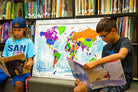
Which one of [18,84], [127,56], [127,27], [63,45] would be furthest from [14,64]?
[127,27]

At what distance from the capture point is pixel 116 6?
1.80m

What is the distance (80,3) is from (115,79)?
1.06 meters

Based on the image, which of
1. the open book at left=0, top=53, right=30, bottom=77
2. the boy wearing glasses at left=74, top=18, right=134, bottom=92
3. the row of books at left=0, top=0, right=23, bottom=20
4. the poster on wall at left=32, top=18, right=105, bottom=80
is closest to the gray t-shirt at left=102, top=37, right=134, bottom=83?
the boy wearing glasses at left=74, top=18, right=134, bottom=92

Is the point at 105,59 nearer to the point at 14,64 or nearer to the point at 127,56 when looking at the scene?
the point at 127,56

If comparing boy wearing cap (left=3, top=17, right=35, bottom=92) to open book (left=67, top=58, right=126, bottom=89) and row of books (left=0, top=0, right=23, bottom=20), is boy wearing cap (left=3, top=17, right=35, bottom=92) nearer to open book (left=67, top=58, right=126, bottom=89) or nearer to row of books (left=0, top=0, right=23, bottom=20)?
row of books (left=0, top=0, right=23, bottom=20)

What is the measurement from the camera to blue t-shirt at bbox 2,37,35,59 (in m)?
1.90

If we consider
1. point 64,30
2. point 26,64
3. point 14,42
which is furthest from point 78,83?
point 14,42

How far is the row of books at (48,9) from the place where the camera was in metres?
2.06

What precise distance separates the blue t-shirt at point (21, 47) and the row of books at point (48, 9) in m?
0.40

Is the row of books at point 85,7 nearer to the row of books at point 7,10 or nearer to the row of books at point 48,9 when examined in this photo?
the row of books at point 48,9

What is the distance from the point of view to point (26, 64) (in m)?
1.70

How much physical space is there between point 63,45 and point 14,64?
56 centimetres

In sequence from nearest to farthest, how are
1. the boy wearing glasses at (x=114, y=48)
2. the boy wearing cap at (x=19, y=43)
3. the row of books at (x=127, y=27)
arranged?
the boy wearing glasses at (x=114, y=48) → the row of books at (x=127, y=27) → the boy wearing cap at (x=19, y=43)

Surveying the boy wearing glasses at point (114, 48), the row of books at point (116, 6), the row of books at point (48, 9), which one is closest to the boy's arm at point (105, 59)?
the boy wearing glasses at point (114, 48)
